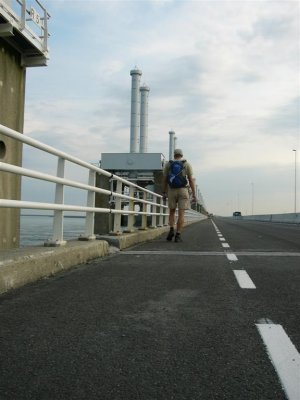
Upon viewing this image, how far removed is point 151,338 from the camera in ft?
10.6

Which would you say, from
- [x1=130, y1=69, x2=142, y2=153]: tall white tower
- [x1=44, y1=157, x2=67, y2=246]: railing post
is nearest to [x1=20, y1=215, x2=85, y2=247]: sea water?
[x1=44, y1=157, x2=67, y2=246]: railing post

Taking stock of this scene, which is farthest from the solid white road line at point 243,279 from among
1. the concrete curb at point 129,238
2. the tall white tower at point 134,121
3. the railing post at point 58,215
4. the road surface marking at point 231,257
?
the tall white tower at point 134,121

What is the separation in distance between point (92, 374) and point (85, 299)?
5.88ft

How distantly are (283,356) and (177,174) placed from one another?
8645 millimetres

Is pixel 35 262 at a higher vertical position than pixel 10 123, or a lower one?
lower

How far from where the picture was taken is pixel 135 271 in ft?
20.0

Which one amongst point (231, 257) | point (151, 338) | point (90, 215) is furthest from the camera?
point (231, 257)

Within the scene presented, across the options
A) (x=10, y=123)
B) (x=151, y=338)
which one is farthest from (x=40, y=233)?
(x=151, y=338)

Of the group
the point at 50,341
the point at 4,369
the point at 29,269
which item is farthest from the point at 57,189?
the point at 4,369

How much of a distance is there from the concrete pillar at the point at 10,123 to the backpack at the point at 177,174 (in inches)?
143

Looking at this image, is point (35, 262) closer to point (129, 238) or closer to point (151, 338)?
point (151, 338)

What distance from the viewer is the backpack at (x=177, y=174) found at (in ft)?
37.2

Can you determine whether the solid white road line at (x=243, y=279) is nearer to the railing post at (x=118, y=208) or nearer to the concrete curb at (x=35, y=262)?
the concrete curb at (x=35, y=262)

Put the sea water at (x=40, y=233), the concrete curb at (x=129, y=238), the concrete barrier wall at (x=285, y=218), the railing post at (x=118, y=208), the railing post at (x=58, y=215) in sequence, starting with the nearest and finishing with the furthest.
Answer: the railing post at (x=58, y=215) → the concrete curb at (x=129, y=238) → the railing post at (x=118, y=208) → the sea water at (x=40, y=233) → the concrete barrier wall at (x=285, y=218)
